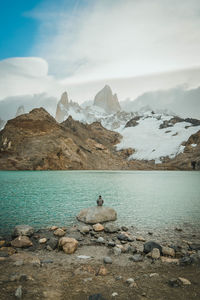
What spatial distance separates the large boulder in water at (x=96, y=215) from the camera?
1533cm

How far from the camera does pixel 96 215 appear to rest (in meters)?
15.8

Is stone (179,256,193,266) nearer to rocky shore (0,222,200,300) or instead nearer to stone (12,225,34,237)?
rocky shore (0,222,200,300)

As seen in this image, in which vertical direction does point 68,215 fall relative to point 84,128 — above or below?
below

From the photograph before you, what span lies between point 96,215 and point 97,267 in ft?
25.7

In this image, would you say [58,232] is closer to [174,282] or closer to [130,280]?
[130,280]

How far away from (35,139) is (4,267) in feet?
343

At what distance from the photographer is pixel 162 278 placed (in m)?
6.96

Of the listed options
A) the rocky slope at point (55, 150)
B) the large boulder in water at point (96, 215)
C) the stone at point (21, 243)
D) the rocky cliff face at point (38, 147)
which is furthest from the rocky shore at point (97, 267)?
the rocky slope at point (55, 150)

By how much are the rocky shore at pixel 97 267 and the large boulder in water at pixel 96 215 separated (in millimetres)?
2793

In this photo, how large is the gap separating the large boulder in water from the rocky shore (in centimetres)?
279

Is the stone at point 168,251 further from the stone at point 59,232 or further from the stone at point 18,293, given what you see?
the stone at point 18,293

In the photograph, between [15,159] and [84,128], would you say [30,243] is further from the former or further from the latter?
[84,128]

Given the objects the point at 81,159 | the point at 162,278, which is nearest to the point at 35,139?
the point at 81,159

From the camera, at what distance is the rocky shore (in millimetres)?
5930
